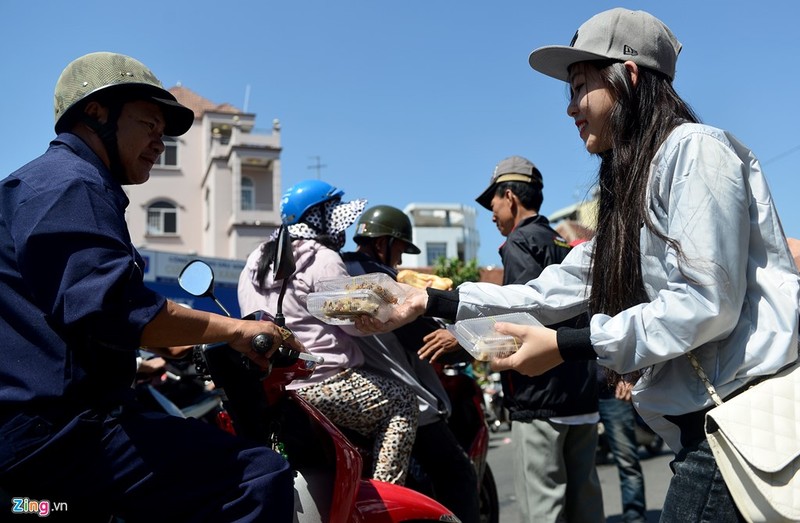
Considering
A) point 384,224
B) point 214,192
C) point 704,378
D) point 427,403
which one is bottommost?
point 214,192

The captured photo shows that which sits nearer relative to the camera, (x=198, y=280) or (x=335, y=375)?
(x=198, y=280)

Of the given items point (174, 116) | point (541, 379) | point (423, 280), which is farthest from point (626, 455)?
point (174, 116)

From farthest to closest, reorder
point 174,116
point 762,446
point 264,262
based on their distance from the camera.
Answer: point 264,262 < point 174,116 < point 762,446

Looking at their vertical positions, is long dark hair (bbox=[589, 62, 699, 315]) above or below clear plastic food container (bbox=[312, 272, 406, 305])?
above

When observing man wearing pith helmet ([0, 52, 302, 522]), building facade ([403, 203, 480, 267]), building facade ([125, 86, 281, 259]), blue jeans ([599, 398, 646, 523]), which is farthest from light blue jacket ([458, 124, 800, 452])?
building facade ([403, 203, 480, 267])

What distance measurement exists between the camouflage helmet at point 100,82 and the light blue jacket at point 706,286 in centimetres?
150

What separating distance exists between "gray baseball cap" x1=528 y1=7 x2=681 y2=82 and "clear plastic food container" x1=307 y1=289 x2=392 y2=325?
1.02 metres

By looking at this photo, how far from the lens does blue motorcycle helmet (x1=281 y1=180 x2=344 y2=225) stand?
13.0 feet

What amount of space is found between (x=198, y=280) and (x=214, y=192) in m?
41.0

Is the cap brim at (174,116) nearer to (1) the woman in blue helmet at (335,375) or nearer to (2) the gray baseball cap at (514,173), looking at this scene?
(1) the woman in blue helmet at (335,375)

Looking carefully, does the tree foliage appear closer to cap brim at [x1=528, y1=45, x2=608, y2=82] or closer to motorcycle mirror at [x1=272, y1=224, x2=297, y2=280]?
motorcycle mirror at [x1=272, y1=224, x2=297, y2=280]

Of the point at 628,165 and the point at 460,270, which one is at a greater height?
the point at 628,165

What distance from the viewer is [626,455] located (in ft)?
20.8

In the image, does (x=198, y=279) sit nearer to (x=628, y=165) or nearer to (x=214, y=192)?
(x=628, y=165)
